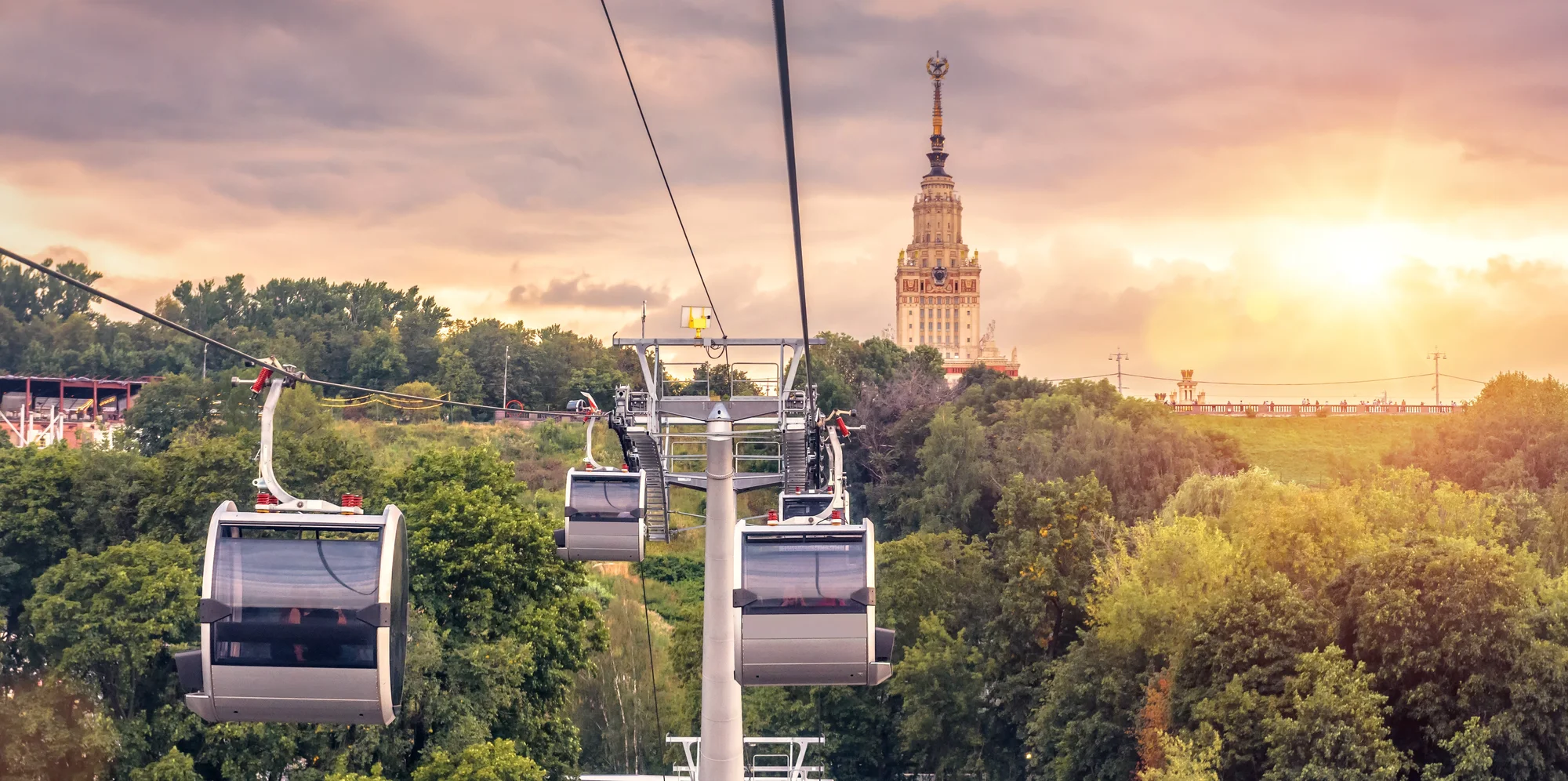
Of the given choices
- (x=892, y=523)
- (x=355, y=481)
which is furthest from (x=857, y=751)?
(x=892, y=523)

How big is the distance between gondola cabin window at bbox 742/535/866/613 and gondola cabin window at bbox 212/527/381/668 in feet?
16.1

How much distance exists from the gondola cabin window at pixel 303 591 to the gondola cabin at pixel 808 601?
16.0 ft

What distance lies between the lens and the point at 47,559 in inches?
1750

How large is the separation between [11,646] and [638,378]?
2979 inches

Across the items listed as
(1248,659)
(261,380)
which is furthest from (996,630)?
(261,380)

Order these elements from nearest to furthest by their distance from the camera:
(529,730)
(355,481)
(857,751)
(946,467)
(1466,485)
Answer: (529,730) < (355,481) < (857,751) < (1466,485) < (946,467)

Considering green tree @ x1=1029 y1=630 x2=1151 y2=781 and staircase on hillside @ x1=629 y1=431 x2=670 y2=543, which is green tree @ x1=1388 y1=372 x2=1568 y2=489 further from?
staircase on hillside @ x1=629 y1=431 x2=670 y2=543

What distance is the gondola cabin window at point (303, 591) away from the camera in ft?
51.5

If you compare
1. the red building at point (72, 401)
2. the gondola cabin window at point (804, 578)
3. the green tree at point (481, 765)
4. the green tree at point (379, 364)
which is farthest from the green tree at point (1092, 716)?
the green tree at point (379, 364)

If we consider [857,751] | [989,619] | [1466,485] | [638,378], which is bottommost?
[857,751]

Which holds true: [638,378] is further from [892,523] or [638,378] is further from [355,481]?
[355,481]

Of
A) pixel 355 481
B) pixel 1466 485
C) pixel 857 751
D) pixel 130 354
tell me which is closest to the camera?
pixel 355 481

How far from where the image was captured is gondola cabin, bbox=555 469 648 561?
31344 mm

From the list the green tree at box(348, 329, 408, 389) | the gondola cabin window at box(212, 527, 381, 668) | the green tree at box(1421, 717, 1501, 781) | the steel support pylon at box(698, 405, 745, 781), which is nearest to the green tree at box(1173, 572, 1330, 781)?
the green tree at box(1421, 717, 1501, 781)
